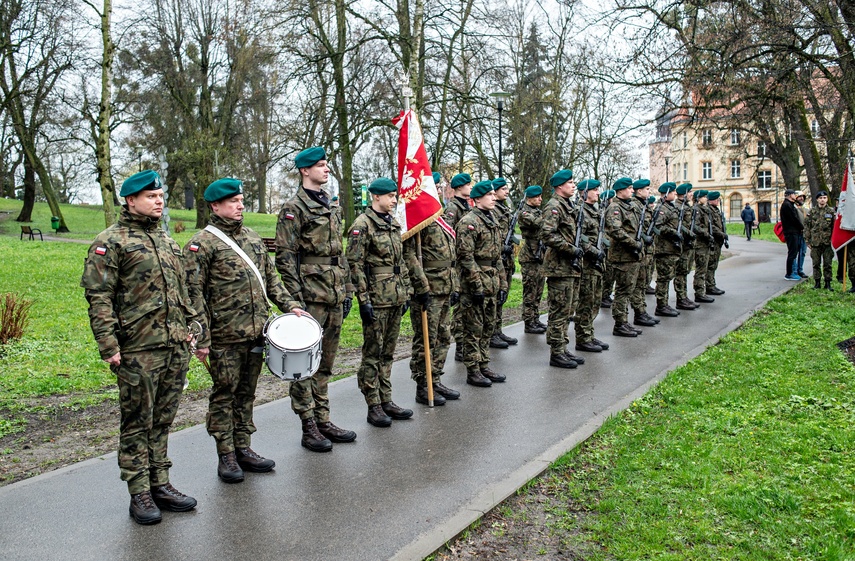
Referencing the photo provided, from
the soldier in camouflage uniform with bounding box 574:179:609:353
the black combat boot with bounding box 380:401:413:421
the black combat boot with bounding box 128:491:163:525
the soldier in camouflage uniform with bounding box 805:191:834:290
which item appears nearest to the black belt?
the black combat boot with bounding box 380:401:413:421

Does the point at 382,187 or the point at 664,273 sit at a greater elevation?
the point at 382,187

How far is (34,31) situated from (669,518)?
96.9 feet

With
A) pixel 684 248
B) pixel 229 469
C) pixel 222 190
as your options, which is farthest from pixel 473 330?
pixel 684 248

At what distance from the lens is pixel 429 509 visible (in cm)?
489

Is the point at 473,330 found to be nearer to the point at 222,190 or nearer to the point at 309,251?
the point at 309,251

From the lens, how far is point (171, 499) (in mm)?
4914

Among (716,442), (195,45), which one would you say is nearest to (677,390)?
(716,442)

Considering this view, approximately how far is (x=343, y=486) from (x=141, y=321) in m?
1.77

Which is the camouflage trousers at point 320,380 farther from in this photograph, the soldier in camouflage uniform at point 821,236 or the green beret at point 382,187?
the soldier in camouflage uniform at point 821,236

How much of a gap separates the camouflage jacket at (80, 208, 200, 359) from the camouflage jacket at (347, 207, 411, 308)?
1.97 meters

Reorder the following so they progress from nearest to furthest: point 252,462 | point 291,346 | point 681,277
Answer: point 291,346
point 252,462
point 681,277

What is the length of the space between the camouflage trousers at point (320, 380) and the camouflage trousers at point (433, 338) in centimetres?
131

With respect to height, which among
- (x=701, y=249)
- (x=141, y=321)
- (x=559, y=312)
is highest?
(x=141, y=321)

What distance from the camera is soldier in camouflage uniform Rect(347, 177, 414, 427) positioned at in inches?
263
